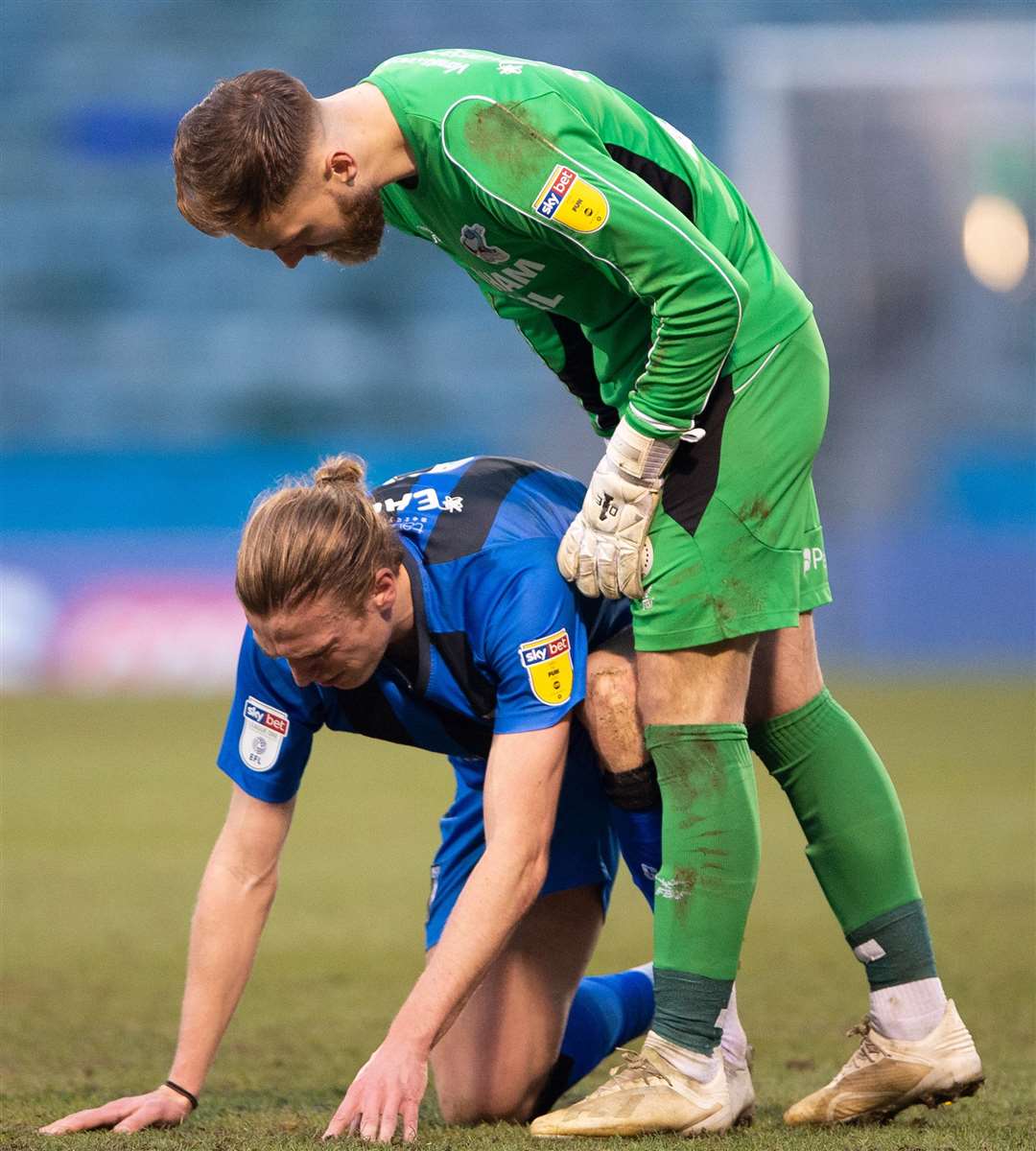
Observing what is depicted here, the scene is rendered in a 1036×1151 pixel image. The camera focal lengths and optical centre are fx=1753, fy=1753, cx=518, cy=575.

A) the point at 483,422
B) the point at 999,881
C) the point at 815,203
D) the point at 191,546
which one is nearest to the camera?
the point at 999,881

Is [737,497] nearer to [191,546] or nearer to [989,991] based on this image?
[989,991]

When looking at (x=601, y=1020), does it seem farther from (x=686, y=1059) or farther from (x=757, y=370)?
(x=757, y=370)

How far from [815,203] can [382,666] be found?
42.5 feet

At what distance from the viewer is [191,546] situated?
13961 millimetres

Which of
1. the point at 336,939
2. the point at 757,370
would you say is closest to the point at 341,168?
the point at 757,370

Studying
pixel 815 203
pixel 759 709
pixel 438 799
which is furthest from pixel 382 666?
pixel 815 203

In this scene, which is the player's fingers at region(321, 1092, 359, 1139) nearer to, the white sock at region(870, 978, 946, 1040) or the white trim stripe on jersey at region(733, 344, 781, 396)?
the white sock at region(870, 978, 946, 1040)

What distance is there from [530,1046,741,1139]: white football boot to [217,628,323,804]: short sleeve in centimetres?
71

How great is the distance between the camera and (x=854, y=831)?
2.98 metres

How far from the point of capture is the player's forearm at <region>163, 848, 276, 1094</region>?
2.89m

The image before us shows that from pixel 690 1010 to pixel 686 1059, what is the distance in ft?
0.25

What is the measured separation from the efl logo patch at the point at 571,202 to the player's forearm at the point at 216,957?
121 centimetres

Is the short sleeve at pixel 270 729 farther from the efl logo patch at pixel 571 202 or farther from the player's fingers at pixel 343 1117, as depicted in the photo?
the efl logo patch at pixel 571 202

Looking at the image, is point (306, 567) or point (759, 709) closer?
point (306, 567)
